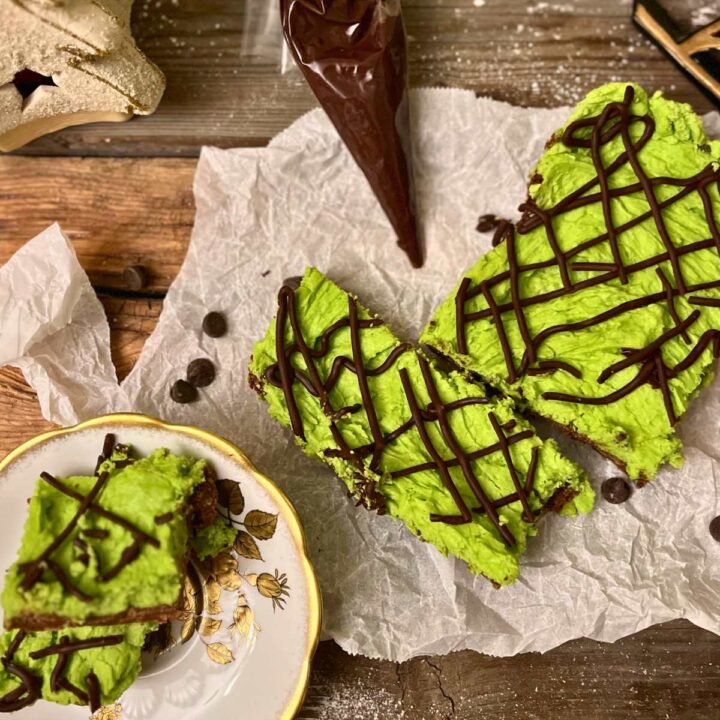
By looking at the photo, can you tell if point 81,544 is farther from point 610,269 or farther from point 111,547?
point 610,269

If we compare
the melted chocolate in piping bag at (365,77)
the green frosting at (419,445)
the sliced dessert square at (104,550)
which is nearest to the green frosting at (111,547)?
the sliced dessert square at (104,550)

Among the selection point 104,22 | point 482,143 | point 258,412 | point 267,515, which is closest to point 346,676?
point 267,515

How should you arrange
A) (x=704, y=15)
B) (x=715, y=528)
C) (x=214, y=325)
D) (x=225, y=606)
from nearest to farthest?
(x=225, y=606) < (x=715, y=528) < (x=214, y=325) < (x=704, y=15)

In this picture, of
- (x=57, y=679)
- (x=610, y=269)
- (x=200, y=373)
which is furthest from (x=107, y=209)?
(x=610, y=269)

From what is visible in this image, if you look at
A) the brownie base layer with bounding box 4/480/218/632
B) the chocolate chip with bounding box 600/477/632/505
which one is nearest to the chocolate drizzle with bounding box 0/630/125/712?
the brownie base layer with bounding box 4/480/218/632

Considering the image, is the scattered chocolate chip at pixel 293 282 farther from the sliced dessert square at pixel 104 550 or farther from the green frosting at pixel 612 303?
the sliced dessert square at pixel 104 550

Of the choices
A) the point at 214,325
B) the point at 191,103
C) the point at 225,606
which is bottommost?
the point at 225,606

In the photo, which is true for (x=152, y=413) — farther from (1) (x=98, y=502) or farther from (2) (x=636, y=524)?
(2) (x=636, y=524)

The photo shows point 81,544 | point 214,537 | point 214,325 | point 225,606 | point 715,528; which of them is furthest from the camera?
point 214,325
